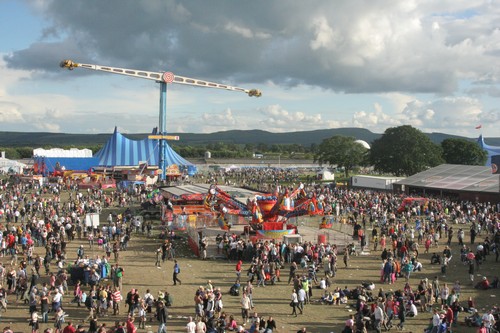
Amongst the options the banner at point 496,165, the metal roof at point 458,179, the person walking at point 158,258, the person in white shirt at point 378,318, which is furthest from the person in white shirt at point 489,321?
the metal roof at point 458,179

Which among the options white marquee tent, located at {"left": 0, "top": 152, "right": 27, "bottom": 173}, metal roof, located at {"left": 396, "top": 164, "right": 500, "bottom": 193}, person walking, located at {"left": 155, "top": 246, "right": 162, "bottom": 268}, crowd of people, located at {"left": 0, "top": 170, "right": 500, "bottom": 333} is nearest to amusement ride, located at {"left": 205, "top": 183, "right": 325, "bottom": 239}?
crowd of people, located at {"left": 0, "top": 170, "right": 500, "bottom": 333}

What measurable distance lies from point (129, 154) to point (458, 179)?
40.8m

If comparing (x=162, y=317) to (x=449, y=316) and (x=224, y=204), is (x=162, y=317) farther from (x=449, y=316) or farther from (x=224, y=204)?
(x=224, y=204)

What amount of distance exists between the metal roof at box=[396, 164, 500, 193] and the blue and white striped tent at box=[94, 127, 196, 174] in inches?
1268

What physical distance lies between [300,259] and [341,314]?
20.5 feet

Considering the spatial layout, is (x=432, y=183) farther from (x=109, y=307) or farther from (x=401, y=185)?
(x=109, y=307)

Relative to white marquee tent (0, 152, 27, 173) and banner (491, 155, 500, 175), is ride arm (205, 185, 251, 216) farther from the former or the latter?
white marquee tent (0, 152, 27, 173)

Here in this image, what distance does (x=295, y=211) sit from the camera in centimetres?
2652

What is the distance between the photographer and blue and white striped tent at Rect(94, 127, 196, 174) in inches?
2625

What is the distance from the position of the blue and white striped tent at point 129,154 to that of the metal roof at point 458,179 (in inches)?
1268

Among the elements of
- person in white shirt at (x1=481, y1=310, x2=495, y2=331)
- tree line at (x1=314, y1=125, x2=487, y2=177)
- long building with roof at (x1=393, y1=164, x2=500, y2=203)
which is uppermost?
tree line at (x1=314, y1=125, x2=487, y2=177)

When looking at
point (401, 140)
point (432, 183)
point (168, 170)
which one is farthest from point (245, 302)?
point (401, 140)

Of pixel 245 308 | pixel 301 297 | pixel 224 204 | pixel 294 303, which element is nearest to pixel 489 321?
pixel 301 297

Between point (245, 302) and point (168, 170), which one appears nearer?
point (245, 302)
